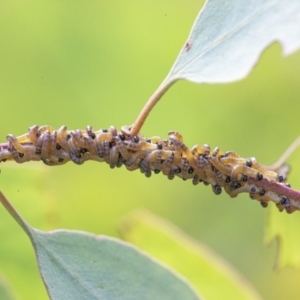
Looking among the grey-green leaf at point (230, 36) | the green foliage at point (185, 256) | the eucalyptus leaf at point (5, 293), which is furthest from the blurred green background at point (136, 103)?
the grey-green leaf at point (230, 36)

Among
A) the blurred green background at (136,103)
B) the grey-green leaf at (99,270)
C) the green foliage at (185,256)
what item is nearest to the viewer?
the grey-green leaf at (99,270)

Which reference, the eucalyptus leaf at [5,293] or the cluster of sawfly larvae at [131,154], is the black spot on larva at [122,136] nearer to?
the cluster of sawfly larvae at [131,154]

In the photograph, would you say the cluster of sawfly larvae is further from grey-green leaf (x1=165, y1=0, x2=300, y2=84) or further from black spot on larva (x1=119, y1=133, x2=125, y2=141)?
grey-green leaf (x1=165, y1=0, x2=300, y2=84)

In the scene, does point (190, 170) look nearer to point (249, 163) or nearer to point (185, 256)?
point (249, 163)

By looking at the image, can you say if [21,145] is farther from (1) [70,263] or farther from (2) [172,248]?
(2) [172,248]

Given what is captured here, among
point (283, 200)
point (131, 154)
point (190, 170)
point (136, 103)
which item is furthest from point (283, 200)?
point (136, 103)
